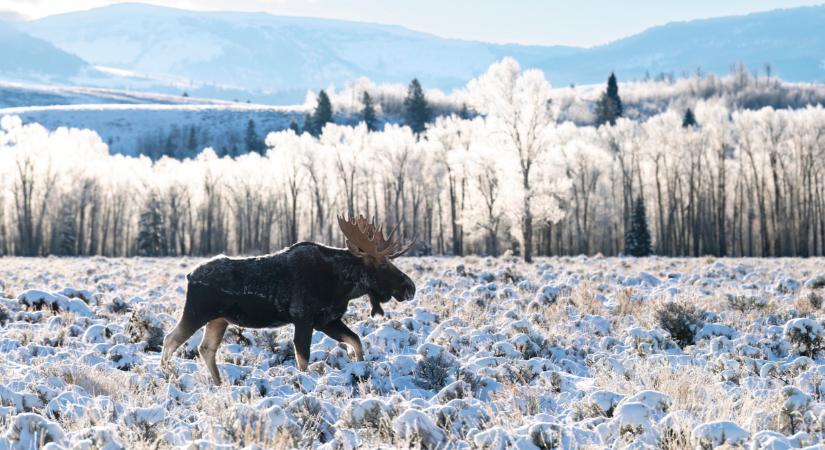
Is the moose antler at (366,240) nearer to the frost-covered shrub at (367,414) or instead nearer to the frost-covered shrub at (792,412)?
the frost-covered shrub at (367,414)

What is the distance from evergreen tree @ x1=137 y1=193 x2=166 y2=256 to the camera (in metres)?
68.4

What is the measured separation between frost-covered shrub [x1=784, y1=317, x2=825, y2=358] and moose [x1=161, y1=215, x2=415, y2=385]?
15.6ft

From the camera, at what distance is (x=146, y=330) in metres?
9.77

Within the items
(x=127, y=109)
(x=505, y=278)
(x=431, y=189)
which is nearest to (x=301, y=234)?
(x=431, y=189)

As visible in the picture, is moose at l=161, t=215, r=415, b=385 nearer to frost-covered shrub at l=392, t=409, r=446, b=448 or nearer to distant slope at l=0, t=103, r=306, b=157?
frost-covered shrub at l=392, t=409, r=446, b=448

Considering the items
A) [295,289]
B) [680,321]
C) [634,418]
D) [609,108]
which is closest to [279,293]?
[295,289]

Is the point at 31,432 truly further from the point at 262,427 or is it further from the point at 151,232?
the point at 151,232

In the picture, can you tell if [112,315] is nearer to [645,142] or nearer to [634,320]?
[634,320]

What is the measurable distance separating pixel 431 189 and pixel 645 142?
64.5 ft

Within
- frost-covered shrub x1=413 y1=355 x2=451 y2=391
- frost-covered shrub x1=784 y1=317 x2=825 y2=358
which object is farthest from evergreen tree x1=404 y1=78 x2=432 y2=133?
frost-covered shrub x1=413 y1=355 x2=451 y2=391

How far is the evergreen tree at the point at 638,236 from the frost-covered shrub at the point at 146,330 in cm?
5114

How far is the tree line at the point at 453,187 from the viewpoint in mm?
60031

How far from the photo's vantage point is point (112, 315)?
1206 cm

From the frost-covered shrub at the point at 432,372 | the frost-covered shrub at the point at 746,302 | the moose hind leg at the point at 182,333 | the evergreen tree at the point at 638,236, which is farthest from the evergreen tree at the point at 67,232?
the frost-covered shrub at the point at 432,372
